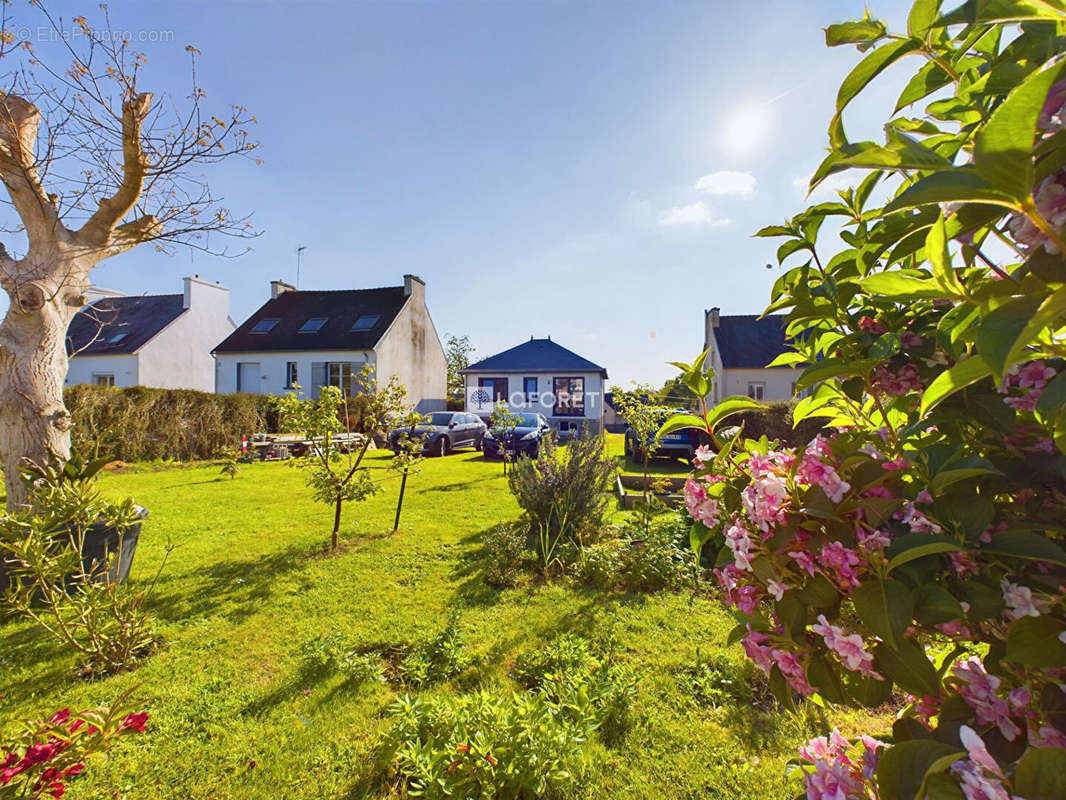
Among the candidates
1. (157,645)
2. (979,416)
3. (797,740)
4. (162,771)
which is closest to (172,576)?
(157,645)

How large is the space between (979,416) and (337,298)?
25.8 metres

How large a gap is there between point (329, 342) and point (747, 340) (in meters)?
21.3

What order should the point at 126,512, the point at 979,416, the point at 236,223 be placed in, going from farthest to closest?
the point at 236,223
the point at 126,512
the point at 979,416

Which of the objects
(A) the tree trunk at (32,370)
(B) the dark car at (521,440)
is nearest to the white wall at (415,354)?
(B) the dark car at (521,440)

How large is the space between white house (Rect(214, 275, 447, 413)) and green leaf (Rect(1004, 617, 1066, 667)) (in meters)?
20.5

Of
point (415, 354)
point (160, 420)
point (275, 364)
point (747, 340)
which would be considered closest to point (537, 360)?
point (415, 354)

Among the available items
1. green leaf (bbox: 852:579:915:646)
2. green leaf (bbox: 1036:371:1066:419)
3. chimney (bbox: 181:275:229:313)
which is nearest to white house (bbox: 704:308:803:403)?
green leaf (bbox: 852:579:915:646)

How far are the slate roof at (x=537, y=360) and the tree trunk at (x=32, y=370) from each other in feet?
68.4

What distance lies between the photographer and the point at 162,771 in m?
2.29

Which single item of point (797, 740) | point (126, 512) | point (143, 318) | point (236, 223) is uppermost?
point (143, 318)

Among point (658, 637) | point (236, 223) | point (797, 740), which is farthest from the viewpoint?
point (236, 223)

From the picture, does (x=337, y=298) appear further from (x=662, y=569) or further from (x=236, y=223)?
(x=662, y=569)

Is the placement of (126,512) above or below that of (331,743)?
above

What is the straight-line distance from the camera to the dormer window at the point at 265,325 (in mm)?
22875
